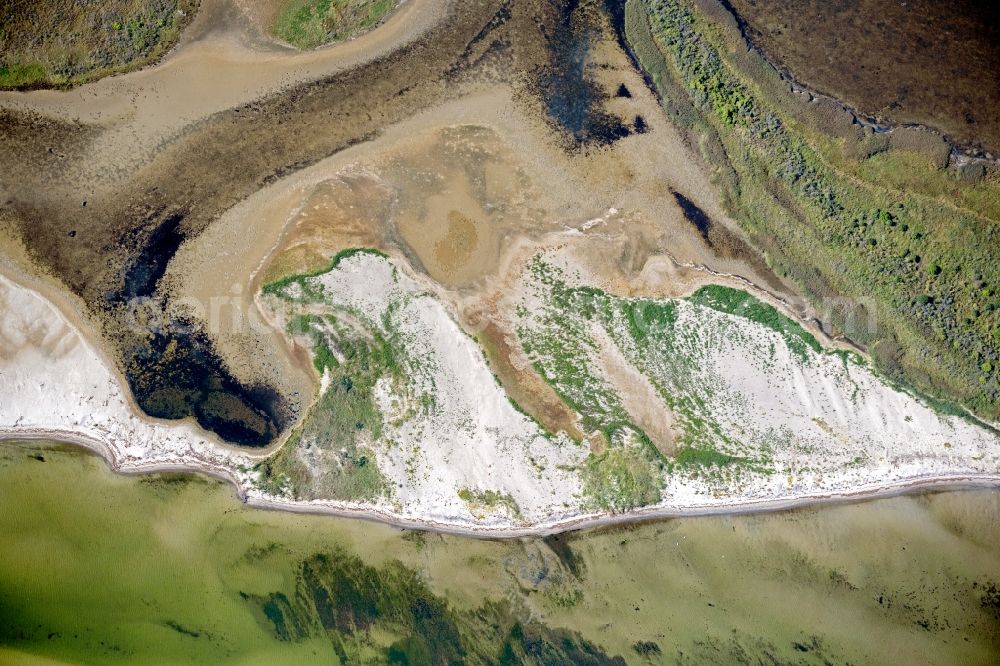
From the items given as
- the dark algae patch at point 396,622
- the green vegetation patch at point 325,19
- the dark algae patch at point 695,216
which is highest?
the green vegetation patch at point 325,19

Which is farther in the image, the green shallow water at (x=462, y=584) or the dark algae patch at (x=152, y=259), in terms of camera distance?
the dark algae patch at (x=152, y=259)

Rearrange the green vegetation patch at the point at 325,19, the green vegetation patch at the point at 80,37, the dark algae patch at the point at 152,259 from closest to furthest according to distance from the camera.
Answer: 1. the green vegetation patch at the point at 80,37
2. the green vegetation patch at the point at 325,19
3. the dark algae patch at the point at 152,259

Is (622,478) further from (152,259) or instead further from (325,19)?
(325,19)

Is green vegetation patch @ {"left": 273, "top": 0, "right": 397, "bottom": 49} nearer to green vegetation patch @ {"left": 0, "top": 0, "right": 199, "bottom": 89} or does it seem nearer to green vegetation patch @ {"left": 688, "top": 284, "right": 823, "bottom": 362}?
green vegetation patch @ {"left": 0, "top": 0, "right": 199, "bottom": 89}

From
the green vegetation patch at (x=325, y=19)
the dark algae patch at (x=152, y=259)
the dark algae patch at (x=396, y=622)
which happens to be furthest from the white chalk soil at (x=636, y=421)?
the green vegetation patch at (x=325, y=19)

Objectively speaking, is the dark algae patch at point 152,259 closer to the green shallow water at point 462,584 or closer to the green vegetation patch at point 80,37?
the green vegetation patch at point 80,37

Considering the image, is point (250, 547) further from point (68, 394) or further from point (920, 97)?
point (920, 97)

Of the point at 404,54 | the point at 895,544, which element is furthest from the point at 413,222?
the point at 895,544
